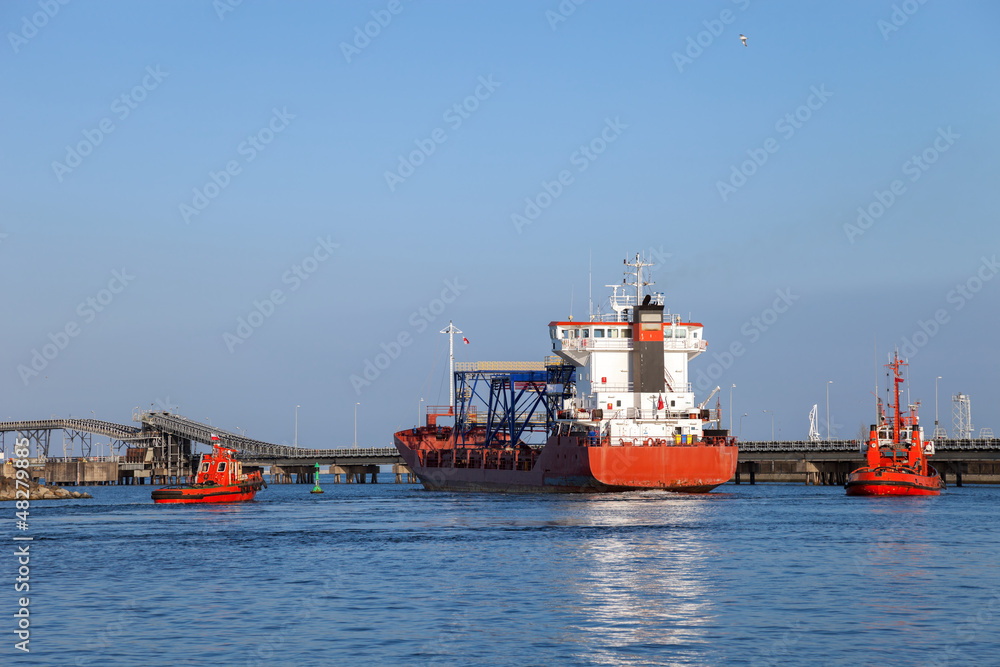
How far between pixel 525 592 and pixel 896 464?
55358mm

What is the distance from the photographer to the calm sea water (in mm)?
22641

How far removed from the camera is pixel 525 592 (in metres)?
30.4

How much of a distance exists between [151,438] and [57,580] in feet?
409

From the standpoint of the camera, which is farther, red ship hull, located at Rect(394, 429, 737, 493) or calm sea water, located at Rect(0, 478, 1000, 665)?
red ship hull, located at Rect(394, 429, 737, 493)

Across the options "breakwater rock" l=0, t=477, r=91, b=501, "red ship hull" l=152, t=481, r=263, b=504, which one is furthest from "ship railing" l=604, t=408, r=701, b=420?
"breakwater rock" l=0, t=477, r=91, b=501

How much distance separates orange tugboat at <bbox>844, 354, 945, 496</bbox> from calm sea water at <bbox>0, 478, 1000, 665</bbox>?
20.0 meters

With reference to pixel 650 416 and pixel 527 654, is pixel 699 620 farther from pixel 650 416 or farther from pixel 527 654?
pixel 650 416

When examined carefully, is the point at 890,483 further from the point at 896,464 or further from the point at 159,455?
the point at 159,455

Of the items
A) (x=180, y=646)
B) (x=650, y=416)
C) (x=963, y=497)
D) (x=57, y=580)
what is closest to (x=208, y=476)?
(x=650, y=416)

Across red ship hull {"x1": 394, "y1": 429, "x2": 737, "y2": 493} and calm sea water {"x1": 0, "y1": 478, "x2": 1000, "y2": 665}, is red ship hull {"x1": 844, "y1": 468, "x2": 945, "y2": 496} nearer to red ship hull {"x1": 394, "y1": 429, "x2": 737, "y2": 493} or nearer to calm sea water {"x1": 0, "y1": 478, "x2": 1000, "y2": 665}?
red ship hull {"x1": 394, "y1": 429, "x2": 737, "y2": 493}

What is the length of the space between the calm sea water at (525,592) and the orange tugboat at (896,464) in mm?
19999

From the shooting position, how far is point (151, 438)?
15388cm

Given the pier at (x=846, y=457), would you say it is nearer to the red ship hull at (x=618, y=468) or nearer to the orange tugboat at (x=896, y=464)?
the orange tugboat at (x=896, y=464)

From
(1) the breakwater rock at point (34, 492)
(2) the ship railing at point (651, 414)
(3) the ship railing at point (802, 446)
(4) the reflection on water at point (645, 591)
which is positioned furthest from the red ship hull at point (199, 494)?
(3) the ship railing at point (802, 446)
